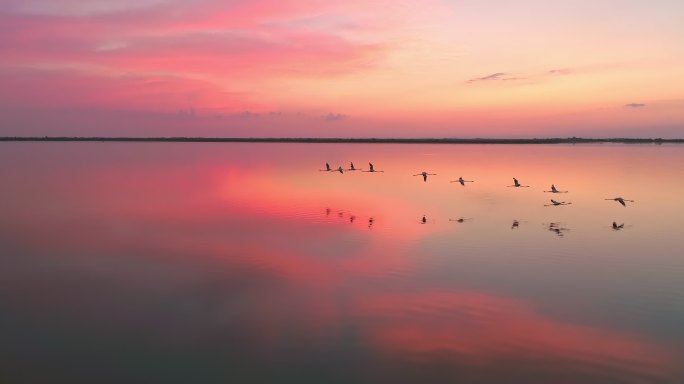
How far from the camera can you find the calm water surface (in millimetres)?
10172

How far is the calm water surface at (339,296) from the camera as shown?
10172mm

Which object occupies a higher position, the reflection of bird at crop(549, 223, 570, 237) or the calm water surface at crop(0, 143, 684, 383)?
the reflection of bird at crop(549, 223, 570, 237)

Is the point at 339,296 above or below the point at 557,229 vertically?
below

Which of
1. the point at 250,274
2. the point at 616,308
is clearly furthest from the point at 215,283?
the point at 616,308

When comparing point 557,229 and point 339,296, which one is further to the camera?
point 557,229

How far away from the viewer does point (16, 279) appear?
15.4 m

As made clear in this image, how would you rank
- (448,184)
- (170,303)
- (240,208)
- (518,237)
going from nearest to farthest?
(170,303) < (518,237) < (240,208) < (448,184)

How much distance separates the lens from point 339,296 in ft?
47.6

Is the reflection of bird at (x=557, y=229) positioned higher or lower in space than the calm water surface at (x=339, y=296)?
higher

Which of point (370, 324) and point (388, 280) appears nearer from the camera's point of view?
point (370, 324)

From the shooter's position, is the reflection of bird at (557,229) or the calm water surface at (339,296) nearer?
the calm water surface at (339,296)

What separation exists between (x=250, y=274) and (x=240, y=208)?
16.6 m

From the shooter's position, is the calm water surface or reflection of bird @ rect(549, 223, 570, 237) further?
reflection of bird @ rect(549, 223, 570, 237)

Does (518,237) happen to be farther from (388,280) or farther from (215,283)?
(215,283)
